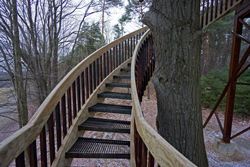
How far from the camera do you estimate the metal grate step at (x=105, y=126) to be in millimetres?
2250

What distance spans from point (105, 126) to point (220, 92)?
7.75 meters

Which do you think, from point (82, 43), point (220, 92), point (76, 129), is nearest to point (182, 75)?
point (76, 129)

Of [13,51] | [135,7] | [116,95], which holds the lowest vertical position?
[116,95]

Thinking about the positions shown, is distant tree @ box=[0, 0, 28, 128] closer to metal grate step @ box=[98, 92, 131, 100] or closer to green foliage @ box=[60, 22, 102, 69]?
green foliage @ box=[60, 22, 102, 69]

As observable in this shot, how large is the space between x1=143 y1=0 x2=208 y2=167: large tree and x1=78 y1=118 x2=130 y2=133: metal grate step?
84 centimetres

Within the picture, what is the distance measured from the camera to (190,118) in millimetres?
1595

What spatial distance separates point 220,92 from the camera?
25.4 feet

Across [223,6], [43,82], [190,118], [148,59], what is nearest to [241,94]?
[223,6]

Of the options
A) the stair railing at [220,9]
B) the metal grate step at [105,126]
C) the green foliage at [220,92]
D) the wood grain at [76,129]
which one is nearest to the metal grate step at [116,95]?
the wood grain at [76,129]

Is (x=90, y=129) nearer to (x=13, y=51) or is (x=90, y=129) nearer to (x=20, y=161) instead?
(x=20, y=161)

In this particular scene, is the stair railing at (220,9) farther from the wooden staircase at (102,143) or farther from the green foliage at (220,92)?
the green foliage at (220,92)

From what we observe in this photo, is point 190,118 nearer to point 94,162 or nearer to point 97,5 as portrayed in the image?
point 94,162

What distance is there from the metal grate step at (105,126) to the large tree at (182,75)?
0.84 meters

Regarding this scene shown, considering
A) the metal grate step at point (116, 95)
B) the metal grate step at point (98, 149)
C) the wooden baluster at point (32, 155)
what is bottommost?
the metal grate step at point (98, 149)
